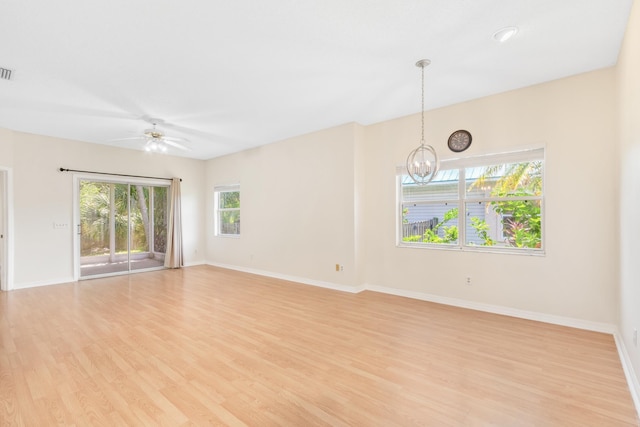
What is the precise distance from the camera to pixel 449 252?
4145mm

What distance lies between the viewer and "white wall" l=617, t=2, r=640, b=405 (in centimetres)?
206

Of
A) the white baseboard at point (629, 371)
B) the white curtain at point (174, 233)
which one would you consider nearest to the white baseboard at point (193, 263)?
the white curtain at point (174, 233)

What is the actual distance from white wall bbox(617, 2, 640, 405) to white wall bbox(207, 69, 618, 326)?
0.43 metres

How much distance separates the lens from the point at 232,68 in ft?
10.1

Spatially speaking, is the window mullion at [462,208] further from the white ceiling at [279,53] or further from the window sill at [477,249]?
the white ceiling at [279,53]

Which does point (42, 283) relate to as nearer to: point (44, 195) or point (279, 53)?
point (44, 195)

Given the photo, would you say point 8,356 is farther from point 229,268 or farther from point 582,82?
point 582,82

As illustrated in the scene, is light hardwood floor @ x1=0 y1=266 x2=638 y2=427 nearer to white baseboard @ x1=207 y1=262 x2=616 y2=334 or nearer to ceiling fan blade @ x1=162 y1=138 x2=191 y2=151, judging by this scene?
white baseboard @ x1=207 y1=262 x2=616 y2=334

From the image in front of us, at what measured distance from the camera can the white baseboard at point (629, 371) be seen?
198cm

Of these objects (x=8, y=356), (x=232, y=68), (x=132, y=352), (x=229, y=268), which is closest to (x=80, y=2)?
(x=232, y=68)

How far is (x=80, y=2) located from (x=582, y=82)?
4.54 m

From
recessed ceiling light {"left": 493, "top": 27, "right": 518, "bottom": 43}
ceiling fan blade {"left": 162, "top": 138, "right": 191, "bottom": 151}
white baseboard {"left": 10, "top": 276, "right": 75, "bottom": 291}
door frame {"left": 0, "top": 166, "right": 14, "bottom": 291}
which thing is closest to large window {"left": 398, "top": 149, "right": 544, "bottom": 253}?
recessed ceiling light {"left": 493, "top": 27, "right": 518, "bottom": 43}

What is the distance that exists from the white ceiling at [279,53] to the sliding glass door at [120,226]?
203cm

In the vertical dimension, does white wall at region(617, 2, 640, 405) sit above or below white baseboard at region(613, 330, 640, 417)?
above
